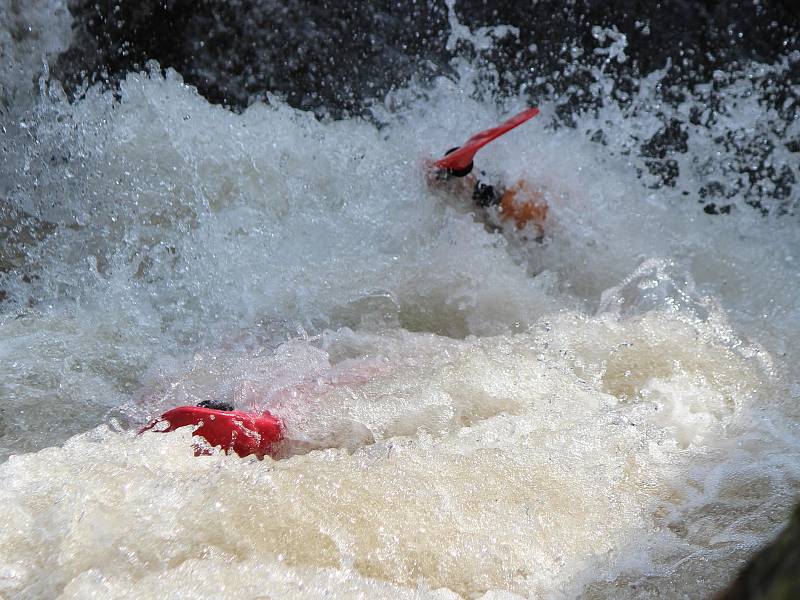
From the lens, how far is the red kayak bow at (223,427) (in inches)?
63.3

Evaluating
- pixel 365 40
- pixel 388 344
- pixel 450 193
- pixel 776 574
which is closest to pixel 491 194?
pixel 450 193

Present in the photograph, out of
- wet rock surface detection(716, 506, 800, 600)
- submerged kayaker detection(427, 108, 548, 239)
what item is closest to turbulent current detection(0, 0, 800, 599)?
submerged kayaker detection(427, 108, 548, 239)

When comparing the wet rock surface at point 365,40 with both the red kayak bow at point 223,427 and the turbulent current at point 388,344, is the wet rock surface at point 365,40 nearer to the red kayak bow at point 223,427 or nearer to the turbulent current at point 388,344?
the turbulent current at point 388,344

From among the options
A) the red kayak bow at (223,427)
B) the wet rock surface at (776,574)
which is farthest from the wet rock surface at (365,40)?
the wet rock surface at (776,574)

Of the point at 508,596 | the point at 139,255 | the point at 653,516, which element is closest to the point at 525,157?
the point at 139,255

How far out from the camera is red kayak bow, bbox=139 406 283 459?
1607 mm

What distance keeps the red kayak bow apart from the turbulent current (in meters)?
0.07

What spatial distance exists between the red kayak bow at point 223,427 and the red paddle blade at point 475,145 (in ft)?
3.52

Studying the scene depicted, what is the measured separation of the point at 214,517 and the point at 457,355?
79 cm

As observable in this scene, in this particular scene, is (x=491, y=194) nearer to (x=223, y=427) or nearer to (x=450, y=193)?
(x=450, y=193)

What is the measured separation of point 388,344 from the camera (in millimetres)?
2059

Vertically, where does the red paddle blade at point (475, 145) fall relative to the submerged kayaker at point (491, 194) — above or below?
above

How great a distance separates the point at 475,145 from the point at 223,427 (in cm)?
114

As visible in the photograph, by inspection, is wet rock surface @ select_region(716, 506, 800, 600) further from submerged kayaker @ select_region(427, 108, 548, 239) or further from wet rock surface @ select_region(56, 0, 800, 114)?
wet rock surface @ select_region(56, 0, 800, 114)
